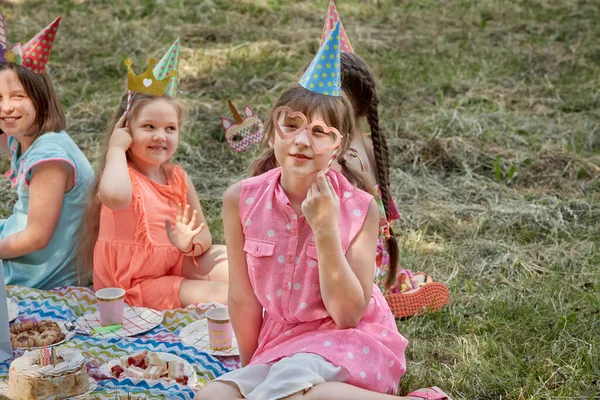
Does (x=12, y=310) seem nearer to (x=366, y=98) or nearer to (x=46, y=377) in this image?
(x=46, y=377)

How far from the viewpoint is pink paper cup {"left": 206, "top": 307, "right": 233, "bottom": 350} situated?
2.77m

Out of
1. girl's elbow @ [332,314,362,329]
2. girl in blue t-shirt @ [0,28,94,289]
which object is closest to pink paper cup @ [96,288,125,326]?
girl in blue t-shirt @ [0,28,94,289]

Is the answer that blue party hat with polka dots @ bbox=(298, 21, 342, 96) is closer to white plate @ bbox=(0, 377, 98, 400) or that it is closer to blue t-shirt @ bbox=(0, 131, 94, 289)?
white plate @ bbox=(0, 377, 98, 400)

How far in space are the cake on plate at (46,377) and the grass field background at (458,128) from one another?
114 centimetres

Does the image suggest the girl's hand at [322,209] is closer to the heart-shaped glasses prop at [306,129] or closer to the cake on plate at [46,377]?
the heart-shaped glasses prop at [306,129]

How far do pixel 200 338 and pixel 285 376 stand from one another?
0.82 m

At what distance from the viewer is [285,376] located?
2174 millimetres

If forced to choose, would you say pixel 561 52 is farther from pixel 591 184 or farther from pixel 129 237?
pixel 129 237

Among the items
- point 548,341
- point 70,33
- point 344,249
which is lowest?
point 548,341

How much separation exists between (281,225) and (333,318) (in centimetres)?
33

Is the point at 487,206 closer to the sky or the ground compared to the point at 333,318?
closer to the ground

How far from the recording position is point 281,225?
92.7 inches

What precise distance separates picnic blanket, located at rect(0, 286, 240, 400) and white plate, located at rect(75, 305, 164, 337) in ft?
0.09

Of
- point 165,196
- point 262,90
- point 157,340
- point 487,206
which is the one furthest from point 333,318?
point 262,90
